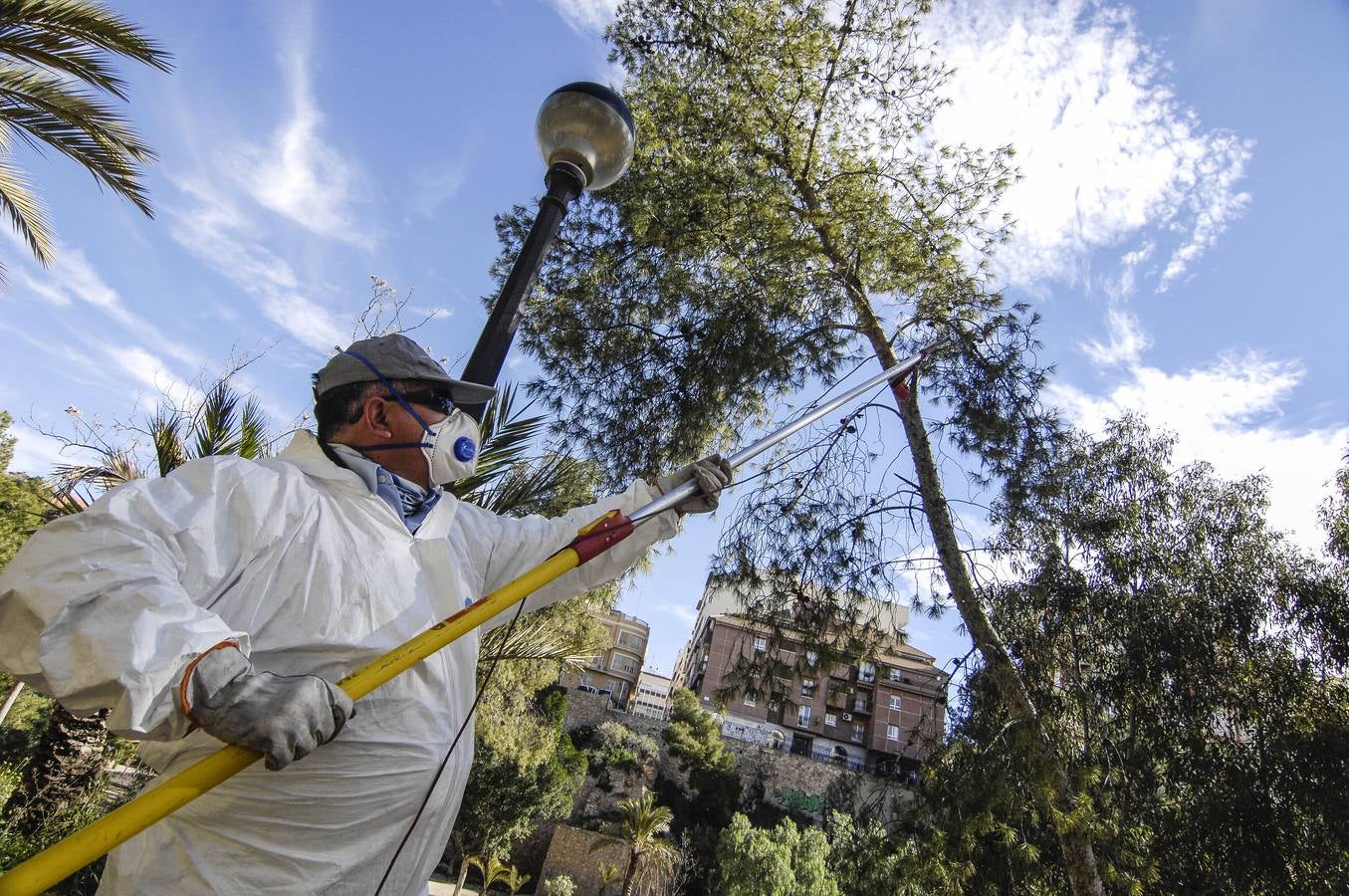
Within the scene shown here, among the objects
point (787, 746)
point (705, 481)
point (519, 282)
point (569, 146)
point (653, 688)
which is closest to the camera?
point (705, 481)

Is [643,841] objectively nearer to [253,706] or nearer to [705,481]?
[705,481]

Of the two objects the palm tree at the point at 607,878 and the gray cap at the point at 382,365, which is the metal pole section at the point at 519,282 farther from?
the palm tree at the point at 607,878

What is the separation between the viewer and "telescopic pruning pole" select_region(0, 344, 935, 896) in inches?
37.8

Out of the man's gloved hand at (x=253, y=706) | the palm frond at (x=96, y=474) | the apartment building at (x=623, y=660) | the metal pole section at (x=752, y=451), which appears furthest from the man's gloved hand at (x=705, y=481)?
the apartment building at (x=623, y=660)

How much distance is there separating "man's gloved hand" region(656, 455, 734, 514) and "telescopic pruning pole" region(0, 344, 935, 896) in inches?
9.7

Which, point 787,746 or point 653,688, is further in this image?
point 653,688

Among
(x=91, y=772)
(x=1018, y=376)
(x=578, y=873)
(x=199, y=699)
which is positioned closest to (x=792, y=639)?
(x=1018, y=376)

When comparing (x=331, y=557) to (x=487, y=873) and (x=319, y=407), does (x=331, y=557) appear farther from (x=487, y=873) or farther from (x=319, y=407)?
(x=487, y=873)

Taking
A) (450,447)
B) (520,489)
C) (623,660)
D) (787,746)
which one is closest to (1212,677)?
(520,489)

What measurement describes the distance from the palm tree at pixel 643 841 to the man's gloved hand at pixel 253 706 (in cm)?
2544

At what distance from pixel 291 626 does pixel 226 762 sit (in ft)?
1.28

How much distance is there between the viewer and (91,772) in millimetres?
8727

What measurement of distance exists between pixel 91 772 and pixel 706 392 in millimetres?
9221

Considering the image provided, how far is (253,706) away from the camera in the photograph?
116 centimetres
